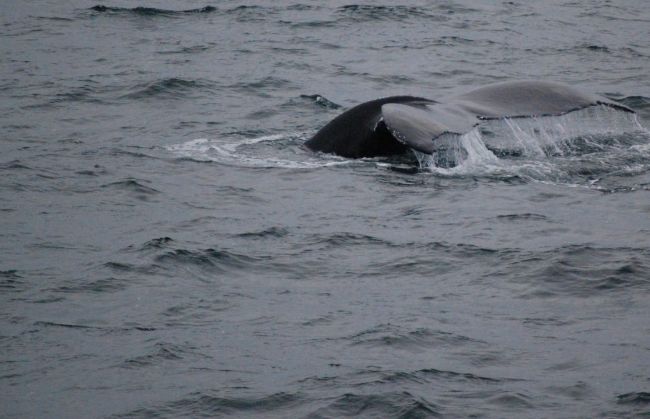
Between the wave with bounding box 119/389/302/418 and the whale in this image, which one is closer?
the wave with bounding box 119/389/302/418

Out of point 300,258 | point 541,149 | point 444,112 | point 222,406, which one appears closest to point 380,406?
point 222,406

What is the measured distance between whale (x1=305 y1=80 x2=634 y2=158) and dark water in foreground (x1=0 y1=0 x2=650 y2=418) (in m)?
0.22

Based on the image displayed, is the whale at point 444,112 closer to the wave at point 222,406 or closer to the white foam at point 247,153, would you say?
the white foam at point 247,153

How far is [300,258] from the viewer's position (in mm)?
9109

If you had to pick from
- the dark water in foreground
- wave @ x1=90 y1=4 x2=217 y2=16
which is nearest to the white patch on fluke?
the dark water in foreground

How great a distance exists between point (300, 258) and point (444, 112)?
2023mm

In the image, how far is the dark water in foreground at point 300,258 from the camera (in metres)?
6.90

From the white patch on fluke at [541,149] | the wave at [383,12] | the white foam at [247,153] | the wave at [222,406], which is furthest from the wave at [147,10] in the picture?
the wave at [222,406]

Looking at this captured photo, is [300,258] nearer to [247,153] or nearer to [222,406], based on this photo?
[222,406]

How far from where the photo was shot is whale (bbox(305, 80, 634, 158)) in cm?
998

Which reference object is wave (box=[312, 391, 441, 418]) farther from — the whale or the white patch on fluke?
the white patch on fluke

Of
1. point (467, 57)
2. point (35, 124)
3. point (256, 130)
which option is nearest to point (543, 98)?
point (256, 130)

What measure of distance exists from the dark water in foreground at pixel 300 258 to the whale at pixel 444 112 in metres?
0.22

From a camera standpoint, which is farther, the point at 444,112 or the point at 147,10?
the point at 147,10
